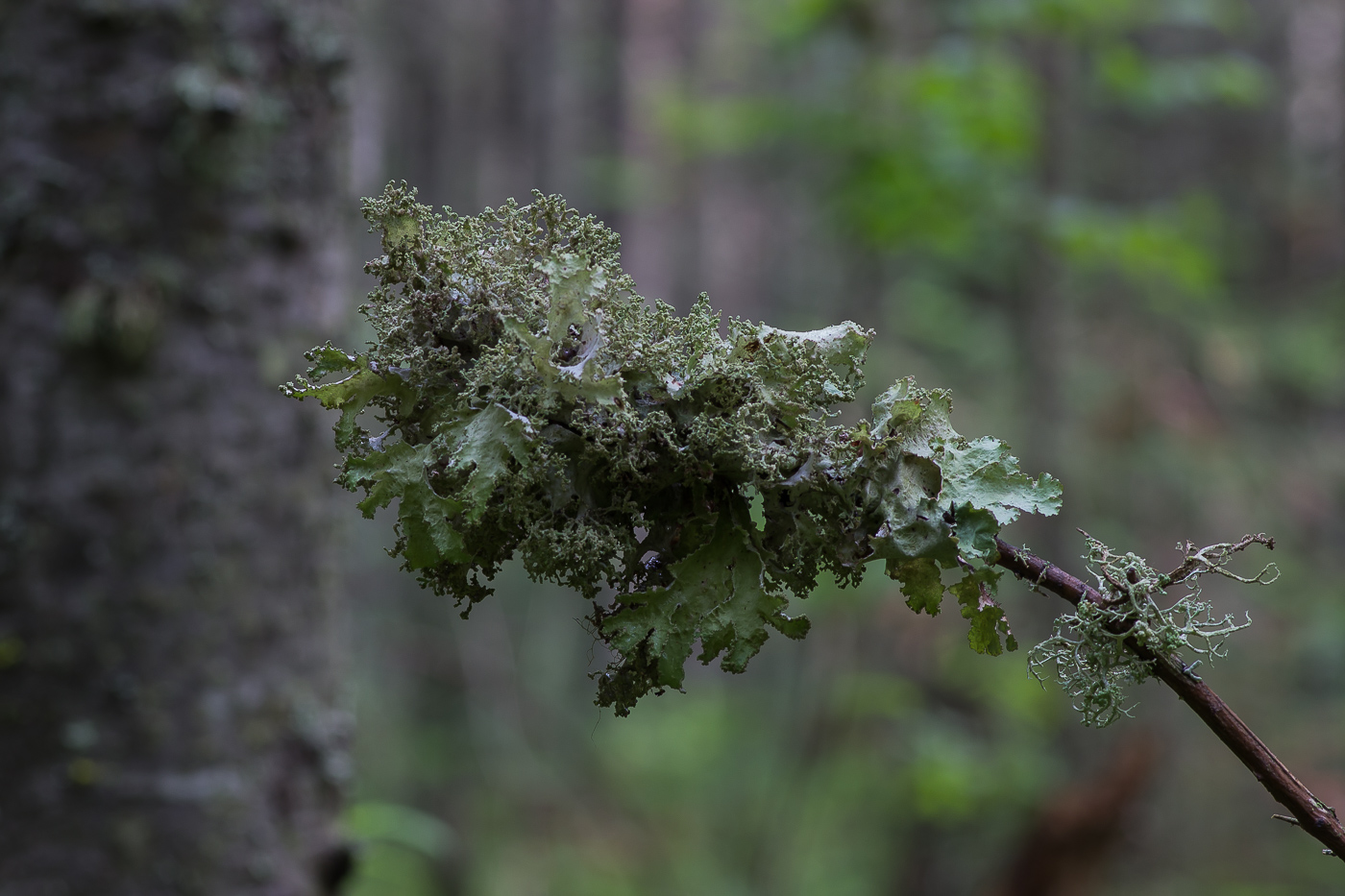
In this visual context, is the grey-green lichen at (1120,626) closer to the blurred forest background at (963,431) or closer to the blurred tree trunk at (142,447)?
the blurred tree trunk at (142,447)

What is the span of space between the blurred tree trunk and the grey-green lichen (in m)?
1.84

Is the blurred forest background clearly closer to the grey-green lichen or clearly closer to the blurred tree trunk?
the blurred tree trunk

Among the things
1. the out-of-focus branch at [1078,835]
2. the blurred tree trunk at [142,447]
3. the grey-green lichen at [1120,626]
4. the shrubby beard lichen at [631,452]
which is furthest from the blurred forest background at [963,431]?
the grey-green lichen at [1120,626]

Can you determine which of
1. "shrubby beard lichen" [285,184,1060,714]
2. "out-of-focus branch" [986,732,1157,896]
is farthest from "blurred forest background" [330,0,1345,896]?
"shrubby beard lichen" [285,184,1060,714]

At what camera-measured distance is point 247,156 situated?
227 centimetres

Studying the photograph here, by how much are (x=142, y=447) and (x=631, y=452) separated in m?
1.64

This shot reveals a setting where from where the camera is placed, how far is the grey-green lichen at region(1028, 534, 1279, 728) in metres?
0.91

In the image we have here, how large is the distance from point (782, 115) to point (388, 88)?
8.17 m

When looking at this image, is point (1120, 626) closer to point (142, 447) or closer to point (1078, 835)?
point (142, 447)

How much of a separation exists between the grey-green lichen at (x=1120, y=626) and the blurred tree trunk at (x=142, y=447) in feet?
6.03

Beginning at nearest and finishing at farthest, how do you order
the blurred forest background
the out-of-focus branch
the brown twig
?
1. the brown twig
2. the out-of-focus branch
3. the blurred forest background

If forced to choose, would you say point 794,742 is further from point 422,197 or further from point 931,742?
point 422,197

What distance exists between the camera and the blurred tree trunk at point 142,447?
6.92ft

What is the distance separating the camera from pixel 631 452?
903 mm
